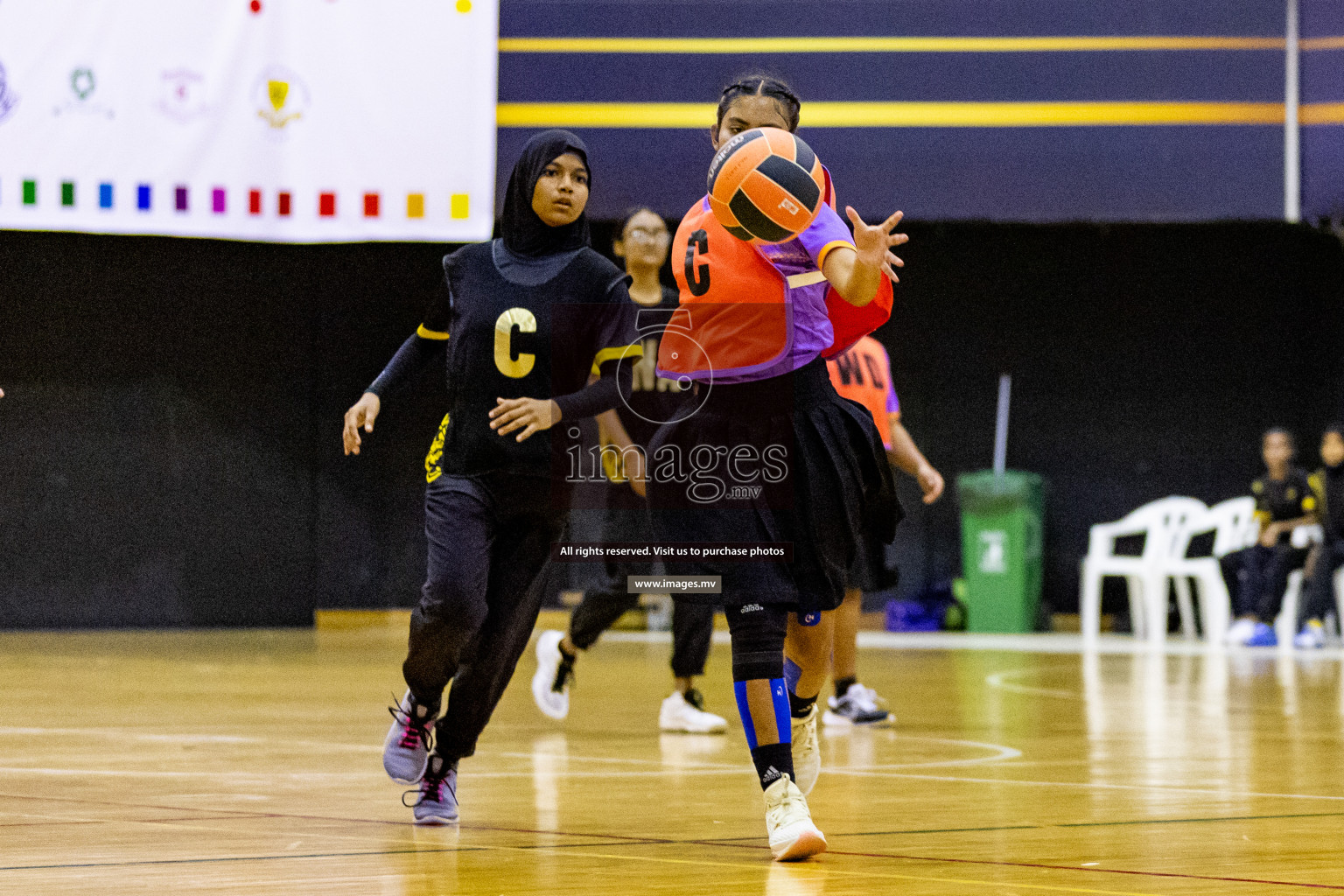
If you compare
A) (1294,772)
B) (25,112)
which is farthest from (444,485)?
(25,112)

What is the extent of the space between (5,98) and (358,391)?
A: 15.2 ft

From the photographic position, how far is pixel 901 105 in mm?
11016

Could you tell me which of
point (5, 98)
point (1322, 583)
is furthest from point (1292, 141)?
point (5, 98)

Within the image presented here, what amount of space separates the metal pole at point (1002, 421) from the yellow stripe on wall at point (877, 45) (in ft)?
11.8

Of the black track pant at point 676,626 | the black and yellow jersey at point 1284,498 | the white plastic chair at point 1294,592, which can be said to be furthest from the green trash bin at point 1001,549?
the black track pant at point 676,626

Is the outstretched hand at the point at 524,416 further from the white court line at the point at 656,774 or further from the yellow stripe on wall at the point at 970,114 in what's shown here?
the yellow stripe on wall at the point at 970,114

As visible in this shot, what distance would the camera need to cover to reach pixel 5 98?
879cm

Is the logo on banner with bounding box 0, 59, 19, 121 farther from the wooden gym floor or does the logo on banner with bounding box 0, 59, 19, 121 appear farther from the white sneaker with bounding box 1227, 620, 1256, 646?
the white sneaker with bounding box 1227, 620, 1256, 646

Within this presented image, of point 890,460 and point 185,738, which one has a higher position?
point 890,460

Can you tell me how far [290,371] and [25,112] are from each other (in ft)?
13.6

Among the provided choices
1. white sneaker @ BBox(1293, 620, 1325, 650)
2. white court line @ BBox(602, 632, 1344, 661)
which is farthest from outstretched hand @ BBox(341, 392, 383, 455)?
white sneaker @ BBox(1293, 620, 1325, 650)

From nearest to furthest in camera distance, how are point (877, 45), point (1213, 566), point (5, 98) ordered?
point (5, 98) → point (877, 45) → point (1213, 566)

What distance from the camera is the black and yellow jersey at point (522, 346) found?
12.1 ft

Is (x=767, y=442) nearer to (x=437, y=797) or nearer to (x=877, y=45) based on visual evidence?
(x=437, y=797)
